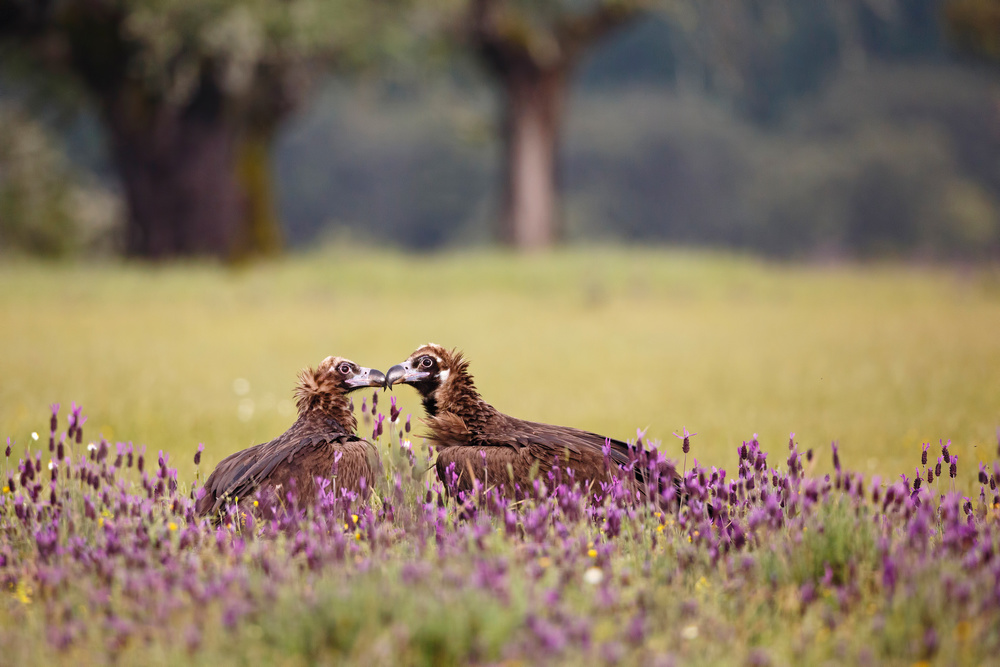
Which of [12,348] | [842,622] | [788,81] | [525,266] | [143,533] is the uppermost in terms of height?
[788,81]

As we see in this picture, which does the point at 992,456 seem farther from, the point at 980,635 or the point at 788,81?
the point at 788,81

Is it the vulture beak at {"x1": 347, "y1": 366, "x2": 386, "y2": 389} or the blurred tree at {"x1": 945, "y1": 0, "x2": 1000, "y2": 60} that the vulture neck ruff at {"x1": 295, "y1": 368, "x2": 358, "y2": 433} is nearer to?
the vulture beak at {"x1": 347, "y1": 366, "x2": 386, "y2": 389}

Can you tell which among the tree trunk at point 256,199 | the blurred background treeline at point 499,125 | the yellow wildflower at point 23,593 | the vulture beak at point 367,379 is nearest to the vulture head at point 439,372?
the vulture beak at point 367,379

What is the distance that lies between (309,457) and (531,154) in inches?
881

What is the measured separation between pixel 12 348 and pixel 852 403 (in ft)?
31.2

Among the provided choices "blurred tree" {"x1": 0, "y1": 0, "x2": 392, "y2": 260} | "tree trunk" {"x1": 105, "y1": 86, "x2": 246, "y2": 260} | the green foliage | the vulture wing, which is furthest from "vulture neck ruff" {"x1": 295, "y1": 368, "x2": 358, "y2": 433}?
the green foliage

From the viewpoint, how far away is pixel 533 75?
25.0 meters

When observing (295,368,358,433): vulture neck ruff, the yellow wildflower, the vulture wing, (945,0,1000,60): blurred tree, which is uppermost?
(945,0,1000,60): blurred tree

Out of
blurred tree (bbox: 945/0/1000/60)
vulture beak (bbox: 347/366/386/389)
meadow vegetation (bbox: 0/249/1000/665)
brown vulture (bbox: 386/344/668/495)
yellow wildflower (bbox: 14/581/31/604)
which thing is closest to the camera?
meadow vegetation (bbox: 0/249/1000/665)

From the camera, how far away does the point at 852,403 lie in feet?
28.6

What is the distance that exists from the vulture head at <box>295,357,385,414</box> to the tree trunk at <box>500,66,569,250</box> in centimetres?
2117

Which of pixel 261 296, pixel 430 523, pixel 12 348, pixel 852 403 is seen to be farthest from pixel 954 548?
pixel 261 296

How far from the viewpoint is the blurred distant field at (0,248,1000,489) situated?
25.1 feet

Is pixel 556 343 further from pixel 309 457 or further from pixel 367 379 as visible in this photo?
pixel 309 457
